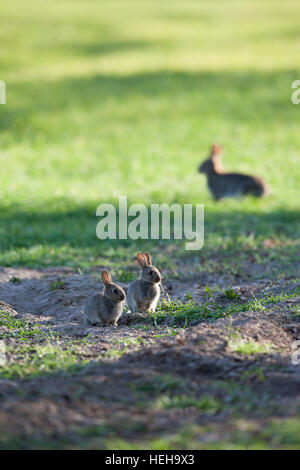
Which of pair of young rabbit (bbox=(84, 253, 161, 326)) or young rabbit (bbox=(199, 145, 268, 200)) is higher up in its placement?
young rabbit (bbox=(199, 145, 268, 200))

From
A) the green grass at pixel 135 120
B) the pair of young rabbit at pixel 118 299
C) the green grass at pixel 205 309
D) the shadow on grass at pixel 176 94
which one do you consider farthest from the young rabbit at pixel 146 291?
the shadow on grass at pixel 176 94

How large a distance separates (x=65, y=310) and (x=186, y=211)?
18.1ft

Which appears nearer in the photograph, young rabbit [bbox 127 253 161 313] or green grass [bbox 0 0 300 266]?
young rabbit [bbox 127 253 161 313]

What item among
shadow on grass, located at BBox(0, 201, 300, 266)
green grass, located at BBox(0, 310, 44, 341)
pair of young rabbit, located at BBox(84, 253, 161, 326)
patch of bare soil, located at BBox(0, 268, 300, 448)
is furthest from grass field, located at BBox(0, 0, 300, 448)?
green grass, located at BBox(0, 310, 44, 341)

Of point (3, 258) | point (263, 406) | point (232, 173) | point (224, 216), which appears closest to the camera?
point (263, 406)

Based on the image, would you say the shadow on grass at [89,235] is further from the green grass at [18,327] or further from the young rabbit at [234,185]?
the green grass at [18,327]

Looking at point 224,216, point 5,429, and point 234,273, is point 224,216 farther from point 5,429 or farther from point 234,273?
point 5,429

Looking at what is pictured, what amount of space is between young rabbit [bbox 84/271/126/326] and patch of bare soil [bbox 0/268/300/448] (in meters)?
0.12

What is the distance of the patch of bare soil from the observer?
4.00 metres

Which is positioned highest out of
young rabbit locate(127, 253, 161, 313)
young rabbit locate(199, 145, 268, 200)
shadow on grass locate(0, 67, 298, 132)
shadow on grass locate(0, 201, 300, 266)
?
shadow on grass locate(0, 67, 298, 132)

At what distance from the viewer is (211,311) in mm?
6324

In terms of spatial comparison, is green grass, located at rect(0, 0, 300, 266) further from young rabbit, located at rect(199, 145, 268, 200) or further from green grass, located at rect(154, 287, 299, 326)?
green grass, located at rect(154, 287, 299, 326)

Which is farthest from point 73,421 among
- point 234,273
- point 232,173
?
point 232,173

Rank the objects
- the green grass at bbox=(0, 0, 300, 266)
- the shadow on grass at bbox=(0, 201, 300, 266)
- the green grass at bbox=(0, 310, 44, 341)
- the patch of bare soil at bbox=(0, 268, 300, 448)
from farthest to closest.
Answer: the green grass at bbox=(0, 0, 300, 266) < the shadow on grass at bbox=(0, 201, 300, 266) < the green grass at bbox=(0, 310, 44, 341) < the patch of bare soil at bbox=(0, 268, 300, 448)
